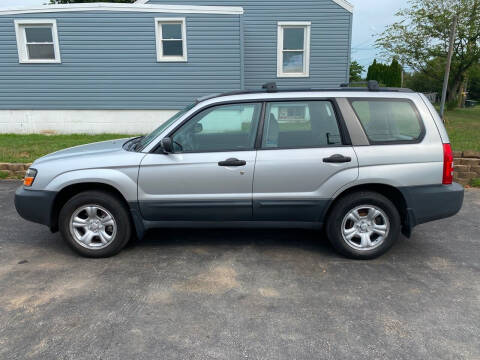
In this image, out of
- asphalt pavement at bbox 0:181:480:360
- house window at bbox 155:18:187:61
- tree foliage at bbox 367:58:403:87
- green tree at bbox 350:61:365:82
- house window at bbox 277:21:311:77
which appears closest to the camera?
asphalt pavement at bbox 0:181:480:360

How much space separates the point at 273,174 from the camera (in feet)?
12.1

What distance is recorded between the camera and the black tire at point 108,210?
377 cm

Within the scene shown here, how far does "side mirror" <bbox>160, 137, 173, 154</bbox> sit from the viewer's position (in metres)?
3.60

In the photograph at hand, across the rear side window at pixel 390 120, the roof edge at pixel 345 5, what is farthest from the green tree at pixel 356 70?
the rear side window at pixel 390 120

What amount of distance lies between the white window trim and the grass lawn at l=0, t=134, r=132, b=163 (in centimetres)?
241

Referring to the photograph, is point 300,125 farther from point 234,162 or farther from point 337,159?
point 234,162

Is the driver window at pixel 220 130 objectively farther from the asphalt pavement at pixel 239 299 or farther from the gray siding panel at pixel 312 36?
the gray siding panel at pixel 312 36

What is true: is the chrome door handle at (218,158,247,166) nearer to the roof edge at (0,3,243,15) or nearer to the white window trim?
the roof edge at (0,3,243,15)

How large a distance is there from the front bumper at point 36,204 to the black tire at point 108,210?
137 millimetres

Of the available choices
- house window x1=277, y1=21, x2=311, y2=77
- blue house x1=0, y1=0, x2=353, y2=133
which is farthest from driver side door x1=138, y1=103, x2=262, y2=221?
house window x1=277, y1=21, x2=311, y2=77

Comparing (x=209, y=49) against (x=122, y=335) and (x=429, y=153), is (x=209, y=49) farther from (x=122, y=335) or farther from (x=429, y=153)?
(x=122, y=335)

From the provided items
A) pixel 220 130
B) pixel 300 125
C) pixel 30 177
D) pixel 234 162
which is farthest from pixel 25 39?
pixel 300 125

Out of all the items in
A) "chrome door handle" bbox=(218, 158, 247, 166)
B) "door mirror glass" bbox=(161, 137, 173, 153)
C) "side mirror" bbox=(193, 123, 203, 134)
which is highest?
"side mirror" bbox=(193, 123, 203, 134)

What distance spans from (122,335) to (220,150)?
1.92 m
